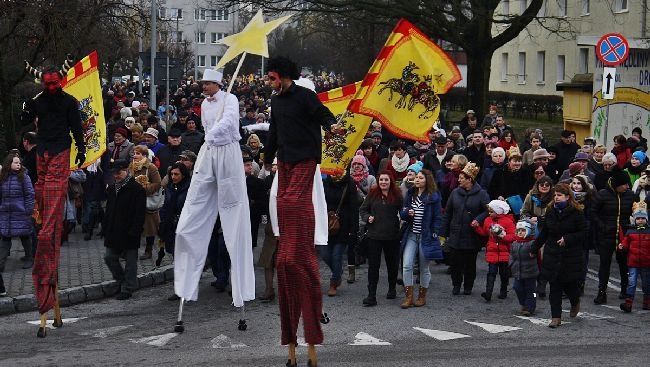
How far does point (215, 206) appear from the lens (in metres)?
11.2

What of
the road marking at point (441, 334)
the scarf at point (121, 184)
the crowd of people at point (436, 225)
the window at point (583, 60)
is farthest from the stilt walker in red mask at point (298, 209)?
the window at point (583, 60)

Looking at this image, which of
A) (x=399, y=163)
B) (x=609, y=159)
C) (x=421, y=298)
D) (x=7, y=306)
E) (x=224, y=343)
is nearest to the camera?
(x=224, y=343)

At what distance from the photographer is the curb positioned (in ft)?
40.7

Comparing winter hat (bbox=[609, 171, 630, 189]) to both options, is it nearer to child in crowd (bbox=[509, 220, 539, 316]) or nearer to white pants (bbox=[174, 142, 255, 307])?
child in crowd (bbox=[509, 220, 539, 316])

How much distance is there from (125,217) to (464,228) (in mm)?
4021

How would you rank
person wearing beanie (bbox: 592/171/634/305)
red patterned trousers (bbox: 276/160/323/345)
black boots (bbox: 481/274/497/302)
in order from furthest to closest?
1. person wearing beanie (bbox: 592/171/634/305)
2. black boots (bbox: 481/274/497/302)
3. red patterned trousers (bbox: 276/160/323/345)

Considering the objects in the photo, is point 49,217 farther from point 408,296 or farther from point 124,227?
point 408,296

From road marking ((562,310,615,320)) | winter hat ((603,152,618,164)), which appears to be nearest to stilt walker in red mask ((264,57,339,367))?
road marking ((562,310,615,320))

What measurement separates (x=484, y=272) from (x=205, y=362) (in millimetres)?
7079

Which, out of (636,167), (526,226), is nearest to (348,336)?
(526,226)

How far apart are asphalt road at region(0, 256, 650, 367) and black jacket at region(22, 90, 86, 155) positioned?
1758 millimetres

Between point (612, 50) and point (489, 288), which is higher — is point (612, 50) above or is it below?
above

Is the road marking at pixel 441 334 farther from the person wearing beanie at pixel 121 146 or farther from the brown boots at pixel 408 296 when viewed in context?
the person wearing beanie at pixel 121 146

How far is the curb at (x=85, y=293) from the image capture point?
12.4m
